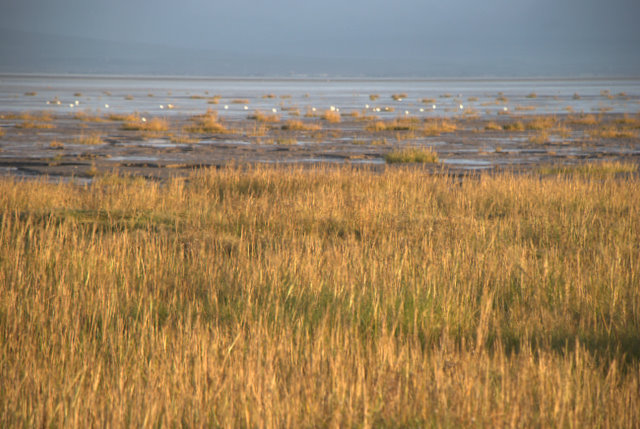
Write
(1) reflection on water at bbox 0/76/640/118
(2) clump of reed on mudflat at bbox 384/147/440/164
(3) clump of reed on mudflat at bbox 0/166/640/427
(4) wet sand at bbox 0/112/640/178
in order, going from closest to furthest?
(3) clump of reed on mudflat at bbox 0/166/640/427, (4) wet sand at bbox 0/112/640/178, (2) clump of reed on mudflat at bbox 384/147/440/164, (1) reflection on water at bbox 0/76/640/118

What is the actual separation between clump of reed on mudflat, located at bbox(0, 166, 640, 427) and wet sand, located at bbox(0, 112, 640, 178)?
6655mm

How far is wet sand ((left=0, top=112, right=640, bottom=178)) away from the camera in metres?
17.7

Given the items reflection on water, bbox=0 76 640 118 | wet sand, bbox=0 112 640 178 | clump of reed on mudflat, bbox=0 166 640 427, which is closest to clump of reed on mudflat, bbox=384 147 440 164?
wet sand, bbox=0 112 640 178

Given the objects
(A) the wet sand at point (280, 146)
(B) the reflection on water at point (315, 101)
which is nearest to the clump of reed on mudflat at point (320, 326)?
(A) the wet sand at point (280, 146)

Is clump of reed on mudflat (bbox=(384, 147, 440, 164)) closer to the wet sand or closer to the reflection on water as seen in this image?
the wet sand

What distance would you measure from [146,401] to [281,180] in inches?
338

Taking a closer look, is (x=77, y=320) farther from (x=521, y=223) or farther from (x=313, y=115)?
(x=313, y=115)

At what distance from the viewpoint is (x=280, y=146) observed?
23.2m

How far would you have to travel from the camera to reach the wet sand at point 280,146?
17656 mm

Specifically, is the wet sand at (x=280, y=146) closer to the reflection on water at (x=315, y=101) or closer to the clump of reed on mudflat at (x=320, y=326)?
the clump of reed on mudflat at (x=320, y=326)

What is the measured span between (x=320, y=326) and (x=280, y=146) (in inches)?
755

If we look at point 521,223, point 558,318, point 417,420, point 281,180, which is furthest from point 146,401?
point 281,180

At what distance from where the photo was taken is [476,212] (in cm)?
967

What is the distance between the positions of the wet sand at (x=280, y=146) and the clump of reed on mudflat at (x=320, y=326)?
21.8 feet
